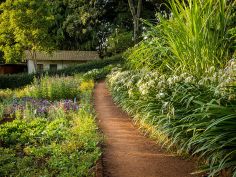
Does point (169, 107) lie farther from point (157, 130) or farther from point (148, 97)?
point (148, 97)

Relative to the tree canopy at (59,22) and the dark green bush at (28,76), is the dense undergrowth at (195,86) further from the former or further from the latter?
the dark green bush at (28,76)

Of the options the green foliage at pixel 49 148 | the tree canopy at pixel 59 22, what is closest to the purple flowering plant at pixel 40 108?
the green foliage at pixel 49 148

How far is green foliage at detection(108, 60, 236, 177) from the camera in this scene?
4191mm

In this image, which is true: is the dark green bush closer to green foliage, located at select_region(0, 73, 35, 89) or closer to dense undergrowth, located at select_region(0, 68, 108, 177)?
green foliage, located at select_region(0, 73, 35, 89)

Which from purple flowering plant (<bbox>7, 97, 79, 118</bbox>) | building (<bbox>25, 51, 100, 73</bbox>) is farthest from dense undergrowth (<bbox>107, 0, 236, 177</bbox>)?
building (<bbox>25, 51, 100, 73</bbox>)

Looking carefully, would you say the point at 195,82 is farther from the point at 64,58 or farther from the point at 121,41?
the point at 64,58

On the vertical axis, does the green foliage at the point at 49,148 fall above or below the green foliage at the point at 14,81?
above

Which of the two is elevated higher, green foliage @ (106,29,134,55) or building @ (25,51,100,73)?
green foliage @ (106,29,134,55)

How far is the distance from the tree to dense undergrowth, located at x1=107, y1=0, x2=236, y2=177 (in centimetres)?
2656

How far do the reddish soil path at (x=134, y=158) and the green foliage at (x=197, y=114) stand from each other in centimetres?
20

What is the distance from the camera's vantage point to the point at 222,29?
21.4ft

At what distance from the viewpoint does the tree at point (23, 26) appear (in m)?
33.3

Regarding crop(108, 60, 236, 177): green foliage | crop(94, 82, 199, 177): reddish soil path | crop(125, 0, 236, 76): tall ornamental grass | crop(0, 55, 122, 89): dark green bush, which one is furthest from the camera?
crop(0, 55, 122, 89): dark green bush

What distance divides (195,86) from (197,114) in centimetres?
107
